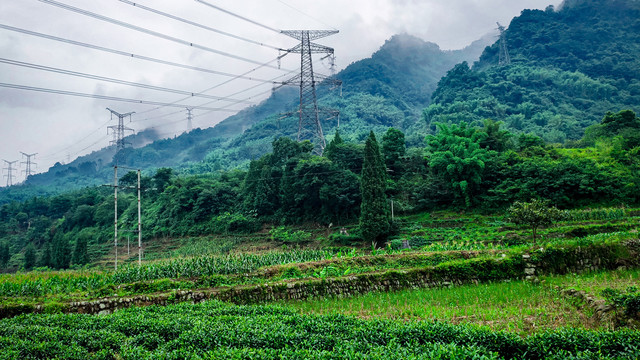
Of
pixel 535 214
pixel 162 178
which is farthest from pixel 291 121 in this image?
pixel 535 214

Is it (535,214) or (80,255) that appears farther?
(80,255)

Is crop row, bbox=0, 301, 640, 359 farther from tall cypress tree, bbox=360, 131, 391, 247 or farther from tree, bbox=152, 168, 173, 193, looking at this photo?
tree, bbox=152, 168, 173, 193

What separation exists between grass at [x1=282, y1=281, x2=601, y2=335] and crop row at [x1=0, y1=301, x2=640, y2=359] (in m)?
1.13

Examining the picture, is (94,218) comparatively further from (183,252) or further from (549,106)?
(549,106)

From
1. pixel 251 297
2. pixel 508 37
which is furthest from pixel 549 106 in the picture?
pixel 251 297

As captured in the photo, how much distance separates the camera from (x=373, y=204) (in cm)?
2897

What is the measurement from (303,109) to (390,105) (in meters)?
58.2

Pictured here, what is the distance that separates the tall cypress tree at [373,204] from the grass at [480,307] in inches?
614

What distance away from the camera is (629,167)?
29.9m

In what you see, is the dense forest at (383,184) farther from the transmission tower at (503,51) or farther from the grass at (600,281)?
the transmission tower at (503,51)

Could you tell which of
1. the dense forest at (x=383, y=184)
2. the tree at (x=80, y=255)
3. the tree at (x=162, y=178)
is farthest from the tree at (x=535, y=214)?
the tree at (x=162, y=178)

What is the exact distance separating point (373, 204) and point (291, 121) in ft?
230

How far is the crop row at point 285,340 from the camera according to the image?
514cm

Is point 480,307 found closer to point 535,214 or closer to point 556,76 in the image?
point 535,214
